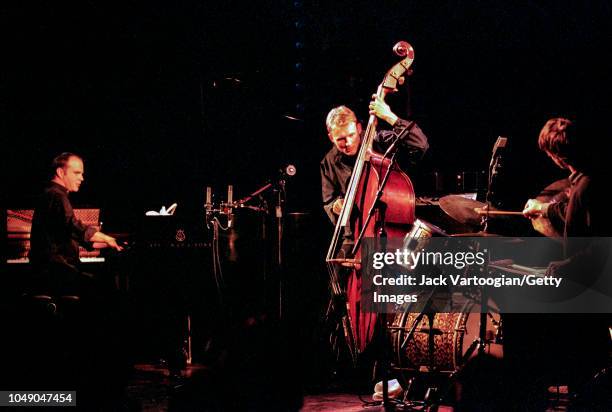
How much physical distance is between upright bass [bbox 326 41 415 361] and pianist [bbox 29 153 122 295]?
204 cm

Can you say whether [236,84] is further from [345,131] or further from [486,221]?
[486,221]

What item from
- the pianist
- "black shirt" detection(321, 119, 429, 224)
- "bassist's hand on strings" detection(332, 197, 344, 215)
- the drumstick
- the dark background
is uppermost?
the dark background

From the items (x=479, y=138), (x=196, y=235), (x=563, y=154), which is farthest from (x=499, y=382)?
(x=196, y=235)

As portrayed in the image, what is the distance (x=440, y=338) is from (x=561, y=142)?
1519 mm

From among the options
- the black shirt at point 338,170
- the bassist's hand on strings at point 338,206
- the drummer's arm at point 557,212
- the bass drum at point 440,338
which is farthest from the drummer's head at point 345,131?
the drummer's arm at point 557,212

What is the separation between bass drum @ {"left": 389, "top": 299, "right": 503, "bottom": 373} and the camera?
13.1 feet

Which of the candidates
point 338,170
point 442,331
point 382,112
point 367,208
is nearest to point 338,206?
point 338,170

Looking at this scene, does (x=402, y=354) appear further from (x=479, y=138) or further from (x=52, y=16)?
(x=52, y=16)

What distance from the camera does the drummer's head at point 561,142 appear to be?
323 centimetres

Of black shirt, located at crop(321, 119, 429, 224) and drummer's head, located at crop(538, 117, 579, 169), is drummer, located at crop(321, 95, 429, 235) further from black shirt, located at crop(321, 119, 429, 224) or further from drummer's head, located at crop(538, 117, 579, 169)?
drummer's head, located at crop(538, 117, 579, 169)

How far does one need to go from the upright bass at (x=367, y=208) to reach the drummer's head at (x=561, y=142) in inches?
37.0

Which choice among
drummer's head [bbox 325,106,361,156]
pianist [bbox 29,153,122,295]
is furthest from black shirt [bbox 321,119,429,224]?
pianist [bbox 29,153,122,295]

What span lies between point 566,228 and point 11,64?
5.52 m

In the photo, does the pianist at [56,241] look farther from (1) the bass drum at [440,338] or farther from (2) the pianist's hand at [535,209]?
(2) the pianist's hand at [535,209]
